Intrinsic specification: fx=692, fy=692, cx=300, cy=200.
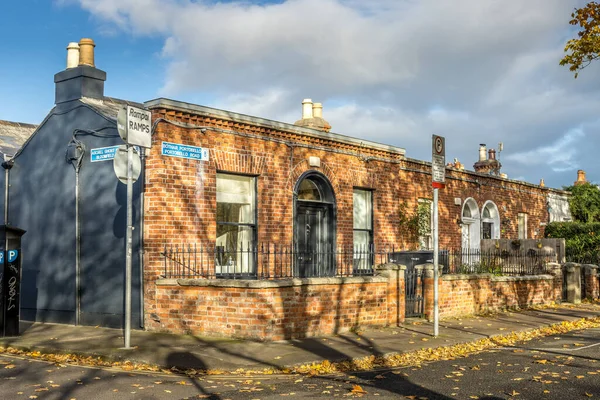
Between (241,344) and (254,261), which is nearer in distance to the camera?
(241,344)

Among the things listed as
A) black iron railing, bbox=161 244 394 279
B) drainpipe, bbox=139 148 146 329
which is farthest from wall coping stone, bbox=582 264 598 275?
drainpipe, bbox=139 148 146 329

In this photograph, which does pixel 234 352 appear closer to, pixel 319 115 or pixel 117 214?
pixel 117 214

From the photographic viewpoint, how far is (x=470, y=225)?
77.6ft

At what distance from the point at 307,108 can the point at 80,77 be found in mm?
7288

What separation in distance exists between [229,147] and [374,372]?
6.97m

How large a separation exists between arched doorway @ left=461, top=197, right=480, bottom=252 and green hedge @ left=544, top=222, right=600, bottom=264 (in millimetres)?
3375

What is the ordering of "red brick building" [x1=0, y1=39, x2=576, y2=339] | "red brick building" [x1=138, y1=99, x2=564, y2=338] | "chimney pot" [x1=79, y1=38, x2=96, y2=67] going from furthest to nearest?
1. "chimney pot" [x1=79, y1=38, x2=96, y2=67]
2. "red brick building" [x1=0, y1=39, x2=576, y2=339]
3. "red brick building" [x1=138, y1=99, x2=564, y2=338]

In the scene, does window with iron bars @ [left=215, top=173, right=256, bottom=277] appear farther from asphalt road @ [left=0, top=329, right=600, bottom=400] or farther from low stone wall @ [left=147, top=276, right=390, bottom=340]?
asphalt road @ [left=0, top=329, right=600, bottom=400]

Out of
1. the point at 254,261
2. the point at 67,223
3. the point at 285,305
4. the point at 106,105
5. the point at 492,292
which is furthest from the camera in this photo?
the point at 492,292

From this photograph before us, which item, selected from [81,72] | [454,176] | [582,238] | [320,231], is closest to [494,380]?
[320,231]

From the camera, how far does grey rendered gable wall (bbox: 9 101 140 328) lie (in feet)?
43.9

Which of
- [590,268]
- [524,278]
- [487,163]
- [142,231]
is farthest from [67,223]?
[487,163]

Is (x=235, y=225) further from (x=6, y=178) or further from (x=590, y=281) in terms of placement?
(x=590, y=281)

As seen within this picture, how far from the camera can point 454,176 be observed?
22531 millimetres
